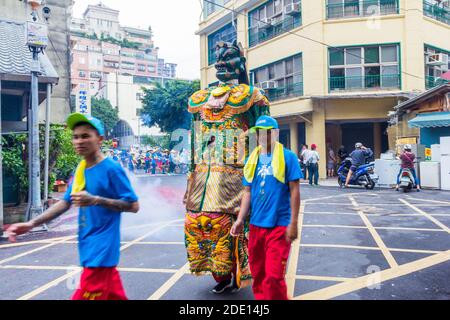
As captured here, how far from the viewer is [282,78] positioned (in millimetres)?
20438

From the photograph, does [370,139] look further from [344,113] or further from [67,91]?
[67,91]

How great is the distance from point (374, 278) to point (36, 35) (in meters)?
7.40

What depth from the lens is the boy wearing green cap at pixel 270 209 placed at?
3035 mm

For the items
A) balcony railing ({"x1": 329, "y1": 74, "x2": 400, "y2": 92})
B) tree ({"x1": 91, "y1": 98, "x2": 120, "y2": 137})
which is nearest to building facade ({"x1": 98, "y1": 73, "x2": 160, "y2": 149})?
tree ({"x1": 91, "y1": 98, "x2": 120, "y2": 137})

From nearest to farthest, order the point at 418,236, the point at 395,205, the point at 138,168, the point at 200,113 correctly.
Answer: the point at 200,113 → the point at 418,236 → the point at 395,205 → the point at 138,168

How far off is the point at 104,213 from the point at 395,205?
342 inches

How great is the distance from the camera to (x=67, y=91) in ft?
73.0

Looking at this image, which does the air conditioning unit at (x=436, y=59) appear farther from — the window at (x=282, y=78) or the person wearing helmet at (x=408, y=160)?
the person wearing helmet at (x=408, y=160)

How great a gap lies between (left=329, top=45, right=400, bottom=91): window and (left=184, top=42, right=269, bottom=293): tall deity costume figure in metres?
15.1

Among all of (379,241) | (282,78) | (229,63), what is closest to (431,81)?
(282,78)

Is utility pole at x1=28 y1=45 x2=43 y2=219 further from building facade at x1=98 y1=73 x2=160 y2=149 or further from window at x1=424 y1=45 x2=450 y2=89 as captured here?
building facade at x1=98 y1=73 x2=160 y2=149

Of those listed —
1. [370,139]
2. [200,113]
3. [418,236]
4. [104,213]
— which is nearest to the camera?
[104,213]
